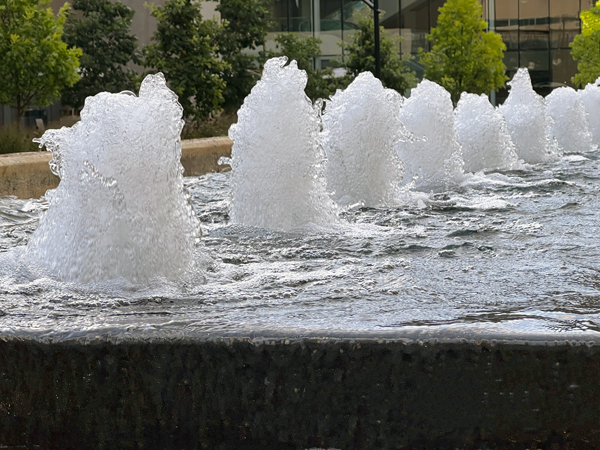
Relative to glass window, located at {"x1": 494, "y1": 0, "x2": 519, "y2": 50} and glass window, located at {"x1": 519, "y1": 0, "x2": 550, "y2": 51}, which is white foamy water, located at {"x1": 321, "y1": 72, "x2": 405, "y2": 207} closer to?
glass window, located at {"x1": 494, "y1": 0, "x2": 519, "y2": 50}

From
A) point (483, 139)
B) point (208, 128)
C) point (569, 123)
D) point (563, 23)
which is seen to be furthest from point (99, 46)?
point (563, 23)

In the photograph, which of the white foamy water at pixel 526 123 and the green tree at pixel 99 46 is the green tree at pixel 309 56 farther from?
the white foamy water at pixel 526 123

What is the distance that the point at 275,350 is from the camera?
253 centimetres

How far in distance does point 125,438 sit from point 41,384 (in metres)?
0.31

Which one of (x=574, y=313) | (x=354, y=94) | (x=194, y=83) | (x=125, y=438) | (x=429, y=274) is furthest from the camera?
(x=194, y=83)

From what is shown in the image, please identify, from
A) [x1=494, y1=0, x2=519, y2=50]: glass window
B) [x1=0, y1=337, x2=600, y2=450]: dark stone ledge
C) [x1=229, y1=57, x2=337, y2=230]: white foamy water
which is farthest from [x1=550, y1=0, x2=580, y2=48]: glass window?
[x1=0, y1=337, x2=600, y2=450]: dark stone ledge

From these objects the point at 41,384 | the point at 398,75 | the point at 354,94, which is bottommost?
the point at 41,384

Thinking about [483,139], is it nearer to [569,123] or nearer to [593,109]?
[569,123]

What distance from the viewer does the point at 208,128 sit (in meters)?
16.5

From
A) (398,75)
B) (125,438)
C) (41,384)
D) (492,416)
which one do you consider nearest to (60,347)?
(41,384)

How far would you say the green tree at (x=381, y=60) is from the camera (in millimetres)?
25922

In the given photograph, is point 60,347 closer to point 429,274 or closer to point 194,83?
point 429,274

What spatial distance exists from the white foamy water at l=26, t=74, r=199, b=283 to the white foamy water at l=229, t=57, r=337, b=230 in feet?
5.67

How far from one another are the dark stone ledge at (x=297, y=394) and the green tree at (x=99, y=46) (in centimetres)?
1733
